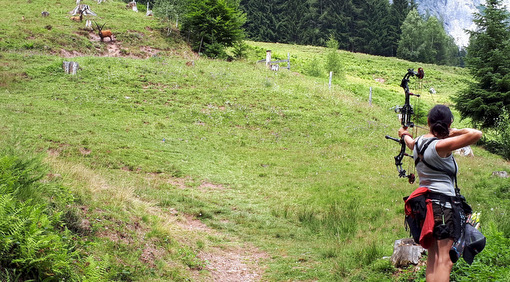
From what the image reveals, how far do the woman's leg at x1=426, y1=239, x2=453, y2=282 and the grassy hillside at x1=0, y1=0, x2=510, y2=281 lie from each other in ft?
3.11

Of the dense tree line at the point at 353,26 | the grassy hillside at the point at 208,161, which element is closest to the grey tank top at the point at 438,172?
the grassy hillside at the point at 208,161

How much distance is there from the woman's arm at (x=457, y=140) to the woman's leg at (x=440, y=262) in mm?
981

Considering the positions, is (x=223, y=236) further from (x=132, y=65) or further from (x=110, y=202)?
(x=132, y=65)

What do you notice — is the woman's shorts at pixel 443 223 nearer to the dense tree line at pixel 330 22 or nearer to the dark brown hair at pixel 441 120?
the dark brown hair at pixel 441 120

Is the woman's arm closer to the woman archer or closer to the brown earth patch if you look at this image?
the woman archer

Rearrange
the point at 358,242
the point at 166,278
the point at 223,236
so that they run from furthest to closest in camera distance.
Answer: the point at 223,236
the point at 358,242
the point at 166,278

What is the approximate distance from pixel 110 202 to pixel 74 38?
89.7 ft

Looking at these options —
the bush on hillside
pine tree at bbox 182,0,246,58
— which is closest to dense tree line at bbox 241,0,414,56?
pine tree at bbox 182,0,246,58

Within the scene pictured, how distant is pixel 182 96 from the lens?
2258cm

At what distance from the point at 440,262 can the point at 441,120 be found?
1585 mm

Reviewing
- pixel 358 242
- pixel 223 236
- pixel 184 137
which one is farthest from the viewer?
pixel 184 137

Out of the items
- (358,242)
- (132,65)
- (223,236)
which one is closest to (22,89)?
(132,65)

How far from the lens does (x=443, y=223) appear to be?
3906 mm

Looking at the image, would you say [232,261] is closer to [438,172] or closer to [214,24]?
[438,172]
